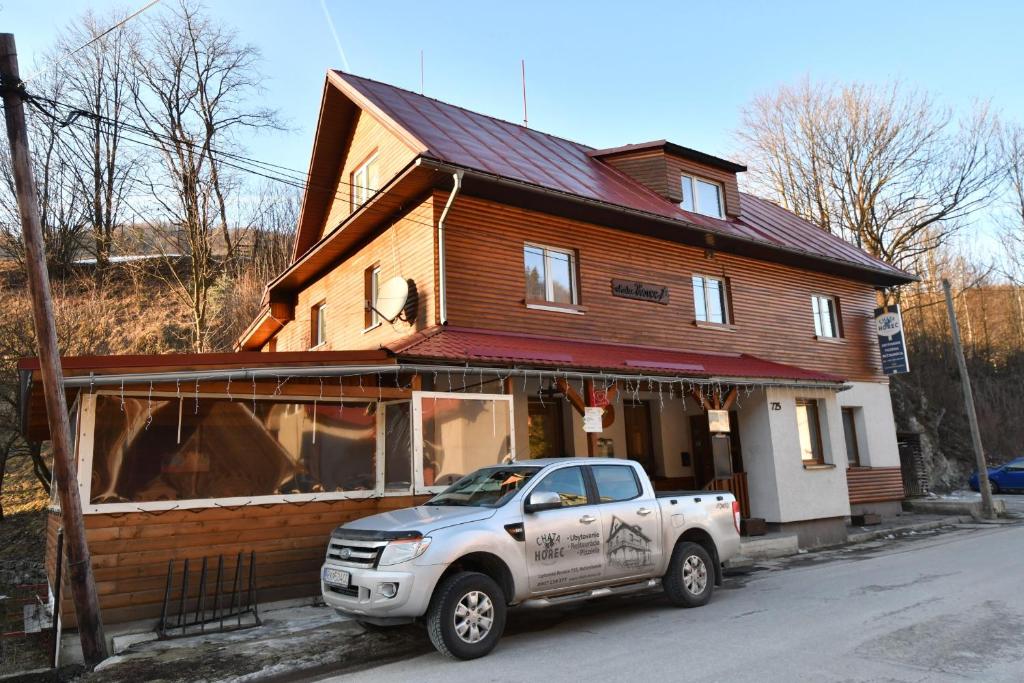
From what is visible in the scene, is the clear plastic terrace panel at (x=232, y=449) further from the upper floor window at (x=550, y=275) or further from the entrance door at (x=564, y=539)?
the upper floor window at (x=550, y=275)

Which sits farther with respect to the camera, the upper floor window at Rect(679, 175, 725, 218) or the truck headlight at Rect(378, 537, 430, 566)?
the upper floor window at Rect(679, 175, 725, 218)

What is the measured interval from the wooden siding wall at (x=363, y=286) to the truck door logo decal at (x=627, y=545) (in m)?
5.75

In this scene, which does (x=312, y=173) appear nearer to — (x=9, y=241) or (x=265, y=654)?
(x=265, y=654)

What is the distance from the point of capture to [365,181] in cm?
1541

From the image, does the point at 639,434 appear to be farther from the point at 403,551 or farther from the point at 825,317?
the point at 403,551

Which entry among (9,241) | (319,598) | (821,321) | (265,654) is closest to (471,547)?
(265,654)

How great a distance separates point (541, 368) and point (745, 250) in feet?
28.8

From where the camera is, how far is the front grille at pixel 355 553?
20.3 ft

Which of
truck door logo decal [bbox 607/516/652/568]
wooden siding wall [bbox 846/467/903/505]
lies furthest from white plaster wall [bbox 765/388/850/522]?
truck door logo decal [bbox 607/516/652/568]

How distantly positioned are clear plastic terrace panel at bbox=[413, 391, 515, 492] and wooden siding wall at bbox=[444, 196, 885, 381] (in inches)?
78.3

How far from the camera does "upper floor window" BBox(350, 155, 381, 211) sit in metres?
14.8

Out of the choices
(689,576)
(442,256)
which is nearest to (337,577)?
(689,576)

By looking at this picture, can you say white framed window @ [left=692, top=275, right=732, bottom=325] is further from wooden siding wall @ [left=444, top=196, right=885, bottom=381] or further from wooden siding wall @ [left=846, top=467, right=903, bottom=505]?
wooden siding wall @ [left=846, top=467, right=903, bottom=505]

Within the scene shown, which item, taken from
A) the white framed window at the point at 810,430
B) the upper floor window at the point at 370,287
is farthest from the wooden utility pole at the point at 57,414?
the white framed window at the point at 810,430
